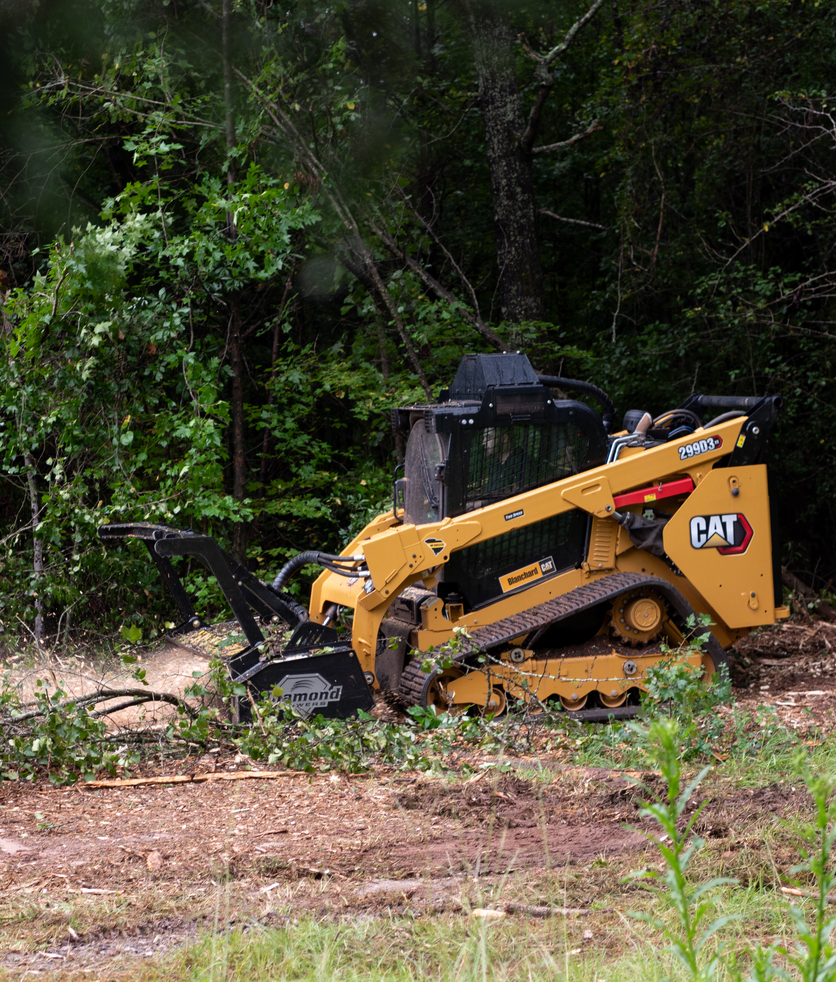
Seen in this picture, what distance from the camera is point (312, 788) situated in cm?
432

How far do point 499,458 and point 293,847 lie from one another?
10.2ft

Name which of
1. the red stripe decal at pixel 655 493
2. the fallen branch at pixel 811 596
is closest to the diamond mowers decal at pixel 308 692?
the red stripe decal at pixel 655 493

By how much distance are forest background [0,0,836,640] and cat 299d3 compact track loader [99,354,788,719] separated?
100 inches

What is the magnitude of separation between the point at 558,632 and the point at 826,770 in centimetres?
224

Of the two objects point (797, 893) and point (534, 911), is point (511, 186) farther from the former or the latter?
point (534, 911)

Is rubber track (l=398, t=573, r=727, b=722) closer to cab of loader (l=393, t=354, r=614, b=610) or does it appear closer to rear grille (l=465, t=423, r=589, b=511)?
cab of loader (l=393, t=354, r=614, b=610)

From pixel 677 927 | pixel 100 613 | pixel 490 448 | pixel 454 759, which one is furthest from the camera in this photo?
pixel 100 613

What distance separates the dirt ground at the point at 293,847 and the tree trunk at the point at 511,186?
21.1ft

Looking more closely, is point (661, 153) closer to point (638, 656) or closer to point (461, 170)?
point (461, 170)

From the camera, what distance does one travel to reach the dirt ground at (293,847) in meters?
2.80

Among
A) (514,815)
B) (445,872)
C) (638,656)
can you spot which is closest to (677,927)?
(445,872)

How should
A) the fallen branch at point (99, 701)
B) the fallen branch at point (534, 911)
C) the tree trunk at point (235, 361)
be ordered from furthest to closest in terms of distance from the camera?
the tree trunk at point (235, 361)
the fallen branch at point (99, 701)
the fallen branch at point (534, 911)

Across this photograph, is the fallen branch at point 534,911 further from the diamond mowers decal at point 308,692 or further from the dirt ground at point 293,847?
the diamond mowers decal at point 308,692

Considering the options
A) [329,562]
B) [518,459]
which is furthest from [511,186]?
[329,562]
